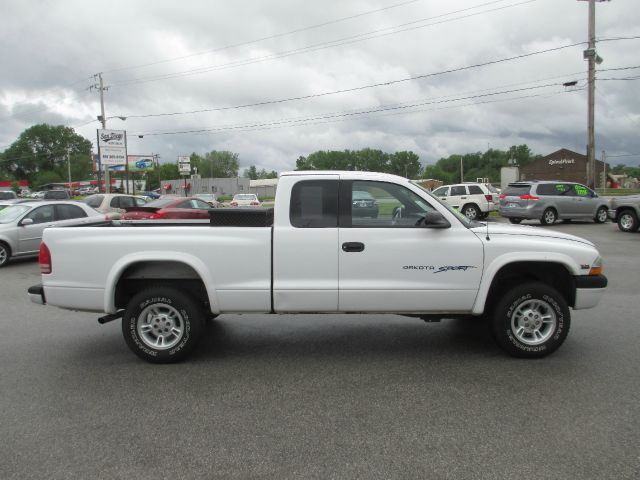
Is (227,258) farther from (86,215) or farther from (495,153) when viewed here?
(495,153)

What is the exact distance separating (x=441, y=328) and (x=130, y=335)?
3598 mm

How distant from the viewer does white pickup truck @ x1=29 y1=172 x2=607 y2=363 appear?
488 cm

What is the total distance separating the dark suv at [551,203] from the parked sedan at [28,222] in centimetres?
1560

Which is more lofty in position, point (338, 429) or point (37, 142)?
point (37, 142)

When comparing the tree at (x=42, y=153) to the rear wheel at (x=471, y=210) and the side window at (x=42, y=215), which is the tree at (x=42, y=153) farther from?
the side window at (x=42, y=215)

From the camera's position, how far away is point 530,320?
5.05 m

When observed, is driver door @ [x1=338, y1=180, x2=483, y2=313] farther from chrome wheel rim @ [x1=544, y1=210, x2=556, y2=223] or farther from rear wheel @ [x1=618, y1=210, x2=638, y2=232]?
chrome wheel rim @ [x1=544, y1=210, x2=556, y2=223]

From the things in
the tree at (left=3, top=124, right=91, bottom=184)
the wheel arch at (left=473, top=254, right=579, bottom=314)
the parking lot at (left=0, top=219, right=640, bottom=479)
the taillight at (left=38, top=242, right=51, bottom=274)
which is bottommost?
the parking lot at (left=0, top=219, right=640, bottom=479)

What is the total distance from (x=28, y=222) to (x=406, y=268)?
10.8 meters

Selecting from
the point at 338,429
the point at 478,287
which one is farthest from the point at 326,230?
the point at 338,429

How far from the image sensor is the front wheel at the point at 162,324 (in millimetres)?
4977

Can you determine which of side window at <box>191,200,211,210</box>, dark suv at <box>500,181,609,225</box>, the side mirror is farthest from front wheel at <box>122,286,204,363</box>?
dark suv at <box>500,181,609,225</box>

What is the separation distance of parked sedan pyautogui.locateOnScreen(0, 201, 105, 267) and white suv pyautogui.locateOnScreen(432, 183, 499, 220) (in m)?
16.8

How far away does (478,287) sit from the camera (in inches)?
193
